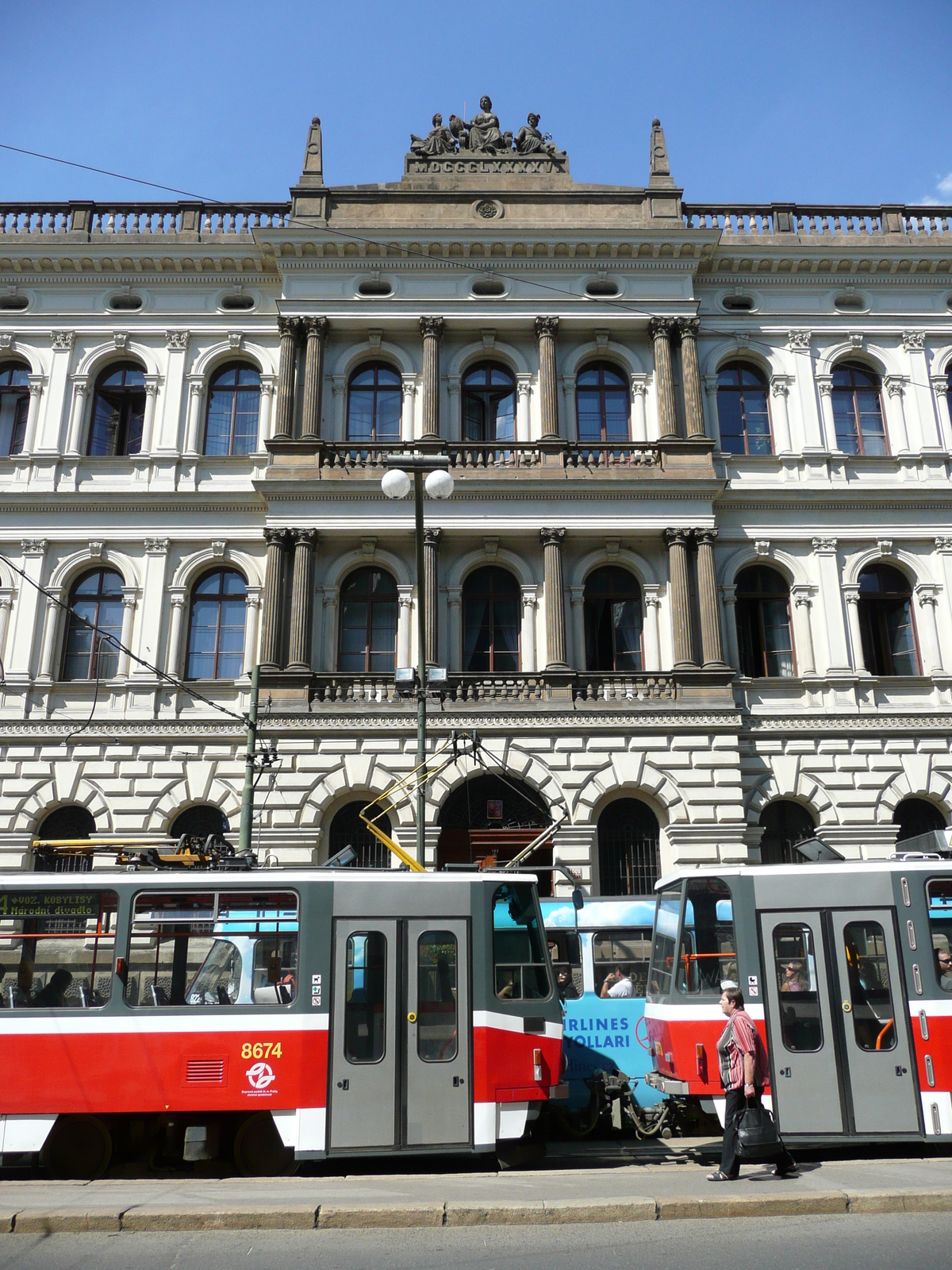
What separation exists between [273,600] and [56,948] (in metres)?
12.9

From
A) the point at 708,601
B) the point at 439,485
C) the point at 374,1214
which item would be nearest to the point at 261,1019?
the point at 374,1214

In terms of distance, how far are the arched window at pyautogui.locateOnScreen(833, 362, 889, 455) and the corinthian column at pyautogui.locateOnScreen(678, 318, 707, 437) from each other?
3.65 m

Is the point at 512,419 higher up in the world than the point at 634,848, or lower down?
higher up

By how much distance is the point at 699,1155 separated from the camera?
37.3 feet

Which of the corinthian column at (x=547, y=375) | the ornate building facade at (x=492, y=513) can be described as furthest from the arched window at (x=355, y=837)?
the corinthian column at (x=547, y=375)

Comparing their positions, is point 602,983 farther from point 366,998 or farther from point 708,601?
point 708,601

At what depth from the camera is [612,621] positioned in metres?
24.0

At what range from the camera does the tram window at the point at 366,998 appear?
1066 centimetres

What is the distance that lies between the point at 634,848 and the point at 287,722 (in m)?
8.01

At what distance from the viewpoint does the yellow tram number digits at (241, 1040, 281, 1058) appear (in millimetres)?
10539

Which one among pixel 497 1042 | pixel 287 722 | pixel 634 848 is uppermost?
pixel 287 722

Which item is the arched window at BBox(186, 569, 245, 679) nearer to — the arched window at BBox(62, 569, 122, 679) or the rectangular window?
the arched window at BBox(62, 569, 122, 679)

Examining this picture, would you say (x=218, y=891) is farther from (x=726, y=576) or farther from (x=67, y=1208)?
(x=726, y=576)

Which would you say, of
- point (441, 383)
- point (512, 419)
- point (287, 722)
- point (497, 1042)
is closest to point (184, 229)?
point (441, 383)
